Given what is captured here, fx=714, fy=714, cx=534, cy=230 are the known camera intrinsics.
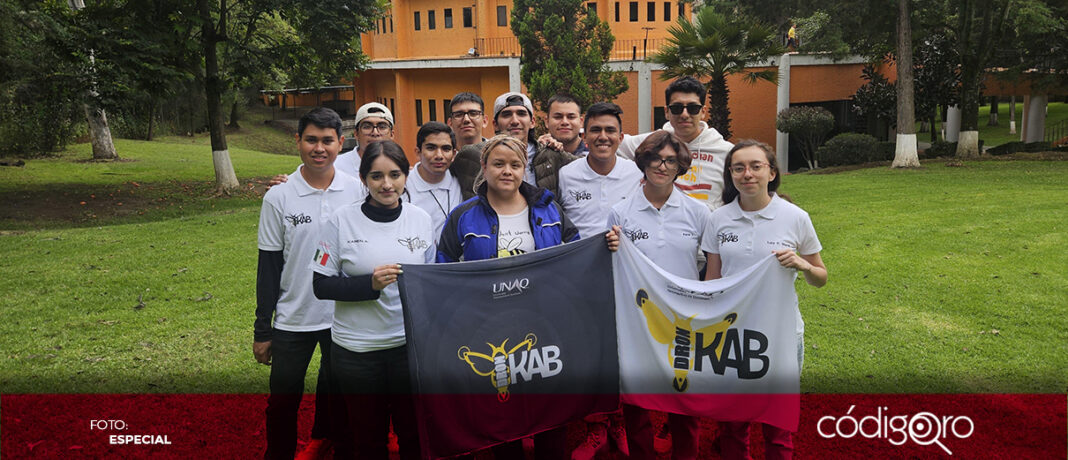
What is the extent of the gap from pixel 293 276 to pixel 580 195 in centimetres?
210

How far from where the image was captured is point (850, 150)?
25.0 meters

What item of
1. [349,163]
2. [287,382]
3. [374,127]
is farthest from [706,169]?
[287,382]

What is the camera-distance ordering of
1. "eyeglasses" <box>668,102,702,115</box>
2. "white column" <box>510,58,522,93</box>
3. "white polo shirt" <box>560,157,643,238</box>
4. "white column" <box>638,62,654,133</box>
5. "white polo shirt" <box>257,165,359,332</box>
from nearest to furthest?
"white polo shirt" <box>257,165,359,332</box> < "white polo shirt" <box>560,157,643,238</box> < "eyeglasses" <box>668,102,702,115</box> < "white column" <box>638,62,654,133</box> < "white column" <box>510,58,522,93</box>

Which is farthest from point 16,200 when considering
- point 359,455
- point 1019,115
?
point 1019,115

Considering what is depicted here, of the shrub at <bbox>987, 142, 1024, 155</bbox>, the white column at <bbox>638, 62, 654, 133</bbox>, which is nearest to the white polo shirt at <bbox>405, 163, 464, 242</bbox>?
the white column at <bbox>638, 62, 654, 133</bbox>

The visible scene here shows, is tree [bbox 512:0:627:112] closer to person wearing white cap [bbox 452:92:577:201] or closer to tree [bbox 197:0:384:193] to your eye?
tree [bbox 197:0:384:193]

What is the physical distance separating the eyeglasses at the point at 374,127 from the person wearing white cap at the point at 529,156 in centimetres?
82

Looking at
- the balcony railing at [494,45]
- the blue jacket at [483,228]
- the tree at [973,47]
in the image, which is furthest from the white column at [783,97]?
the blue jacket at [483,228]

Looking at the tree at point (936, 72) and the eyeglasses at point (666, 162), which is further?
the tree at point (936, 72)

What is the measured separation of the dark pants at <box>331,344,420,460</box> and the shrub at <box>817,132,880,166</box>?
24.0 meters

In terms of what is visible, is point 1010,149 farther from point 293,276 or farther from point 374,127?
point 293,276

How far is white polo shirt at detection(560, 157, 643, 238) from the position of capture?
5.23m

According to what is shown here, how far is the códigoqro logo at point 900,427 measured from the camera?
5.29 m

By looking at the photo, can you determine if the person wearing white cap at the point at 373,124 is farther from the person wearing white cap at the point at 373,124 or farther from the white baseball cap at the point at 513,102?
the white baseball cap at the point at 513,102
